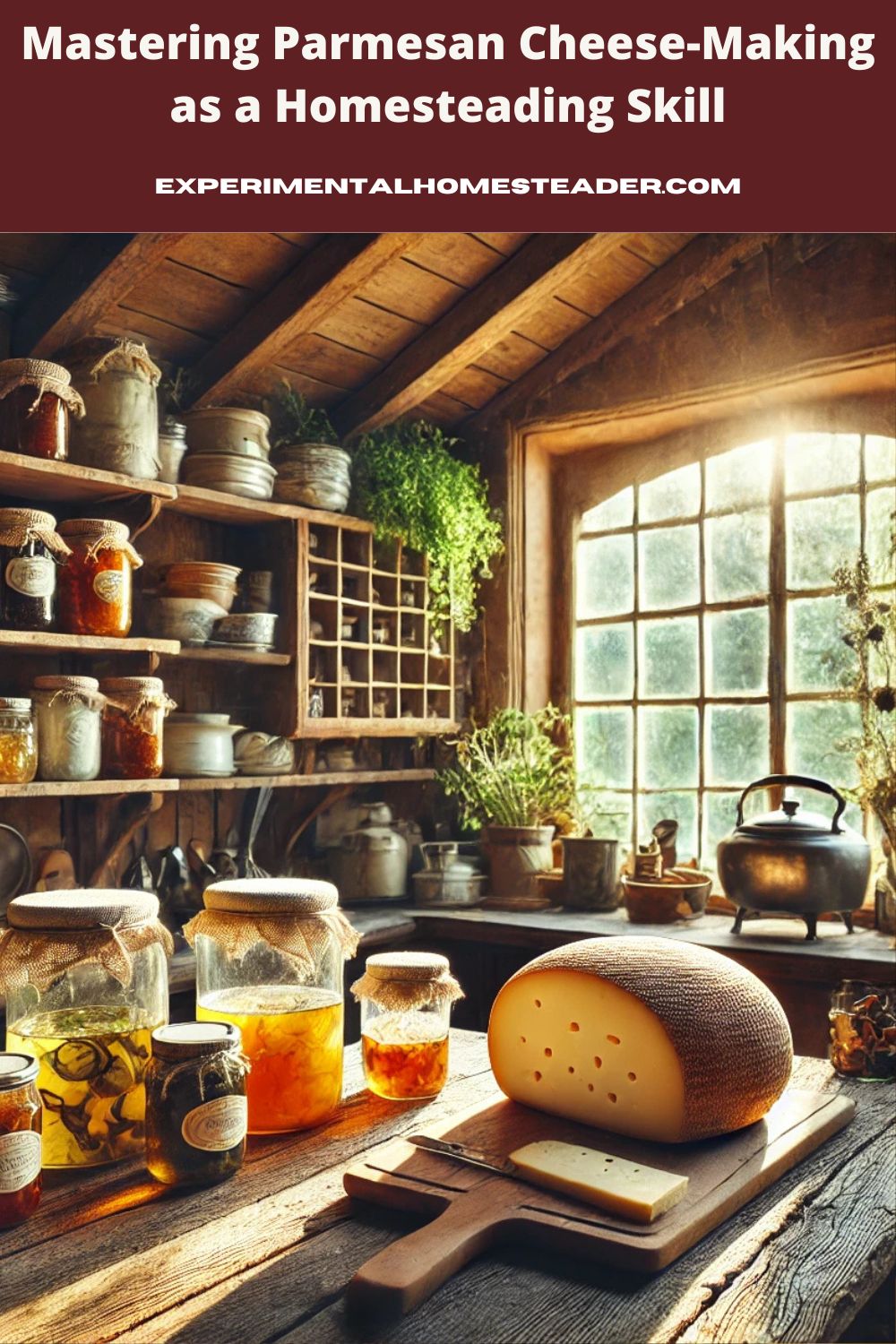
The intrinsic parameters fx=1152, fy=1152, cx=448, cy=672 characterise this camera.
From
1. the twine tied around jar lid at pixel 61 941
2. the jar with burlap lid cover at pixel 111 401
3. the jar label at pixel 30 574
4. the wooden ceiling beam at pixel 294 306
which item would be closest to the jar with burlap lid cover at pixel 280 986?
the twine tied around jar lid at pixel 61 941

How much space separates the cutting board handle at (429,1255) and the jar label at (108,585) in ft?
5.96

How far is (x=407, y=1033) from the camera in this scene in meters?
1.49

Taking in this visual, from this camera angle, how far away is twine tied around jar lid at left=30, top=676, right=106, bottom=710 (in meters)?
2.56

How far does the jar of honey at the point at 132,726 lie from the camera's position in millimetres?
2688

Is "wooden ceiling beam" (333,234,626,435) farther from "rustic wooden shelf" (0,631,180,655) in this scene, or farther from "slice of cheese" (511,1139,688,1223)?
"slice of cheese" (511,1139,688,1223)

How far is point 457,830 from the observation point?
381 cm

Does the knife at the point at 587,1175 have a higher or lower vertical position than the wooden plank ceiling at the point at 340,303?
lower

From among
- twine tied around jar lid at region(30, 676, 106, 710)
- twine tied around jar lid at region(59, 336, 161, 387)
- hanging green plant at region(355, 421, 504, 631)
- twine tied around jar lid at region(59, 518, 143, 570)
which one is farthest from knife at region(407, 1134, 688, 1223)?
hanging green plant at region(355, 421, 504, 631)

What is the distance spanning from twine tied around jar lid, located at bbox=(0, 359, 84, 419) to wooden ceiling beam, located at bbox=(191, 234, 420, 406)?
2.18 ft

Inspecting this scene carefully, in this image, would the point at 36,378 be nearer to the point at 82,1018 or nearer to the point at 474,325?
the point at 474,325

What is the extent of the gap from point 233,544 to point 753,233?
175cm

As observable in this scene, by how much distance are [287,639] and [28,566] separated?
34.8 inches

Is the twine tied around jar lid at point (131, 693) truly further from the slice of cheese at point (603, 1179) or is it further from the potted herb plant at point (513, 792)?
the slice of cheese at point (603, 1179)

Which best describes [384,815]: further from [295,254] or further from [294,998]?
[294,998]
